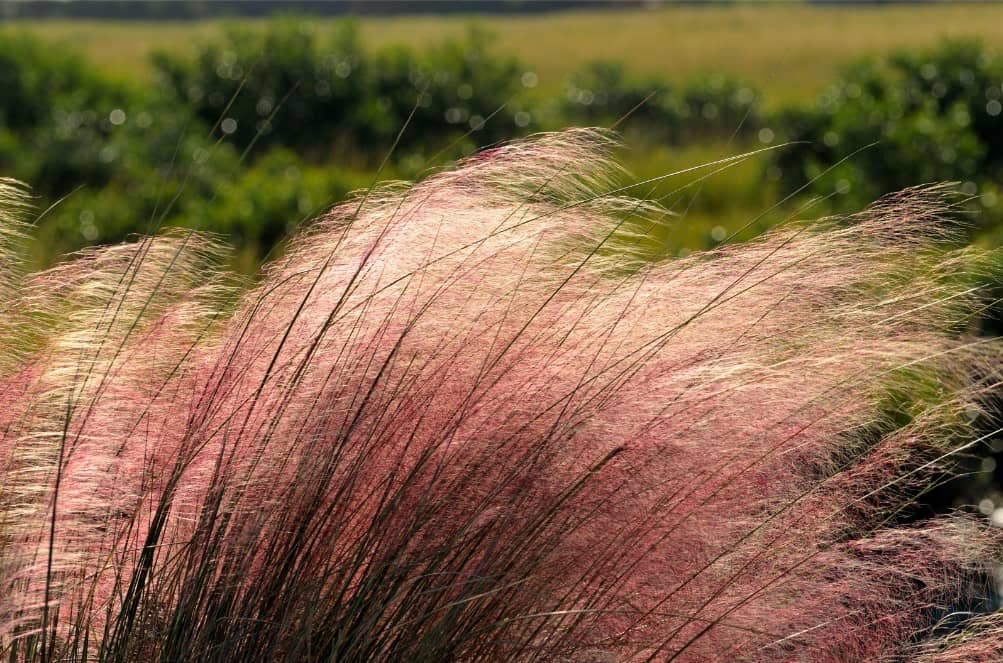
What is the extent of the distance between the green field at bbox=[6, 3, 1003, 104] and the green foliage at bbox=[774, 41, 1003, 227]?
1424 cm

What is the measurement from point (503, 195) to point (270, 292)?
0.58 m

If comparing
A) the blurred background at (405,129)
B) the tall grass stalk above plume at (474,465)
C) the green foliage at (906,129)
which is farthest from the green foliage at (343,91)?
the tall grass stalk above plume at (474,465)

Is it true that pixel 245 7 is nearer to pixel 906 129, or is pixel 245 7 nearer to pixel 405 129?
pixel 906 129

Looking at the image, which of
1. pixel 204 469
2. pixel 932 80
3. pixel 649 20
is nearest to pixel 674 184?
pixel 932 80

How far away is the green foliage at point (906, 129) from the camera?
24.5 ft

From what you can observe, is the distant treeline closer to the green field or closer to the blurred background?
the green field

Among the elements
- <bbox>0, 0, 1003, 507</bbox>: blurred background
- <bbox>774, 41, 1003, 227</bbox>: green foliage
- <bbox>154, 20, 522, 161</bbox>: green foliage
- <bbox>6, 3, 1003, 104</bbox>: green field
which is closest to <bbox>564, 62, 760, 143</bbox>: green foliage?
<bbox>0, 0, 1003, 507</bbox>: blurred background

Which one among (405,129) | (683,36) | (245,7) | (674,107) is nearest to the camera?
(405,129)

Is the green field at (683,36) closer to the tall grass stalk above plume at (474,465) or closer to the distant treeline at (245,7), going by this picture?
the distant treeline at (245,7)

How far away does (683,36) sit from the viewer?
4012 cm

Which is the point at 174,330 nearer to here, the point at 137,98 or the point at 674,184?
the point at 674,184

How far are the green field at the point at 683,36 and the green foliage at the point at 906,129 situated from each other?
14.2 metres

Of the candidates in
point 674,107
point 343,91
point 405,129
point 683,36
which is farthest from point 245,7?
point 405,129

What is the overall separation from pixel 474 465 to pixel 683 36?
40.0 meters
